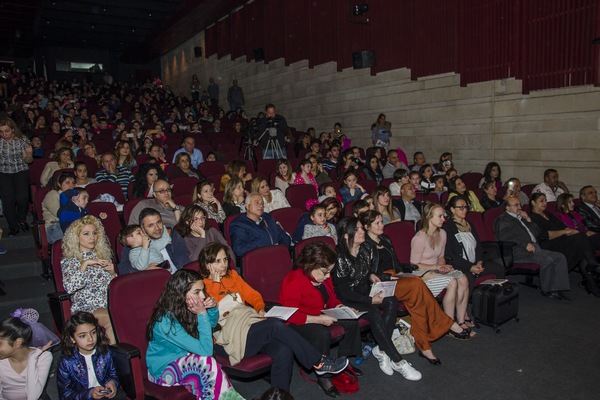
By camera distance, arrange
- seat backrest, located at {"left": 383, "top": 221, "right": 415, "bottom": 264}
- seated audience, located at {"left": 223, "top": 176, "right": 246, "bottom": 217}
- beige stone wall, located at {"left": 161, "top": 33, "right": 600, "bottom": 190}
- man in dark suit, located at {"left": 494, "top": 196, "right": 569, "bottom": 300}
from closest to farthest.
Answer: seat backrest, located at {"left": 383, "top": 221, "right": 415, "bottom": 264} → man in dark suit, located at {"left": 494, "top": 196, "right": 569, "bottom": 300} → seated audience, located at {"left": 223, "top": 176, "right": 246, "bottom": 217} → beige stone wall, located at {"left": 161, "top": 33, "right": 600, "bottom": 190}

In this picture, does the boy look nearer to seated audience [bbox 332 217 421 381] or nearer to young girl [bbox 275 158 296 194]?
seated audience [bbox 332 217 421 381]

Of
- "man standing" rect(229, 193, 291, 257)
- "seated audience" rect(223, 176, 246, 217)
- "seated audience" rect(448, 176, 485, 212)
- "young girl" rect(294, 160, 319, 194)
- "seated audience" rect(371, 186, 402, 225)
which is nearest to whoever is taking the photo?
"man standing" rect(229, 193, 291, 257)

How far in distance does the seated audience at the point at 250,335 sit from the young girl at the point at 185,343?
0.32 metres

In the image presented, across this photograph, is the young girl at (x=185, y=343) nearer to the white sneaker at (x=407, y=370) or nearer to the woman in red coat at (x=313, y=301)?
the woman in red coat at (x=313, y=301)

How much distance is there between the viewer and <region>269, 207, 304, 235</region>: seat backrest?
527cm

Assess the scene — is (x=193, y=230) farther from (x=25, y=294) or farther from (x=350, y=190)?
(x=350, y=190)

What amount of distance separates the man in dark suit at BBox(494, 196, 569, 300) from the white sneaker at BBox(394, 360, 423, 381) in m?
2.18

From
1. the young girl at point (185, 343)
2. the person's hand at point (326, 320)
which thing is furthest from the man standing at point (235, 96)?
the young girl at point (185, 343)

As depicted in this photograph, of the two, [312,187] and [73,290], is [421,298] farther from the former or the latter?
[312,187]

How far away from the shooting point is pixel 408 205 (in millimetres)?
5992

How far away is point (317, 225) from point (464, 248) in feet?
4.44

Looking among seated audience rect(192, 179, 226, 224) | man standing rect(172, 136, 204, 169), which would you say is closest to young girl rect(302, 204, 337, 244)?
seated audience rect(192, 179, 226, 224)

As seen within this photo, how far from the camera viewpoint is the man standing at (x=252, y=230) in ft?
14.6

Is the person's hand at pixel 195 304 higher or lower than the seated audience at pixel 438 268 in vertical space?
higher
